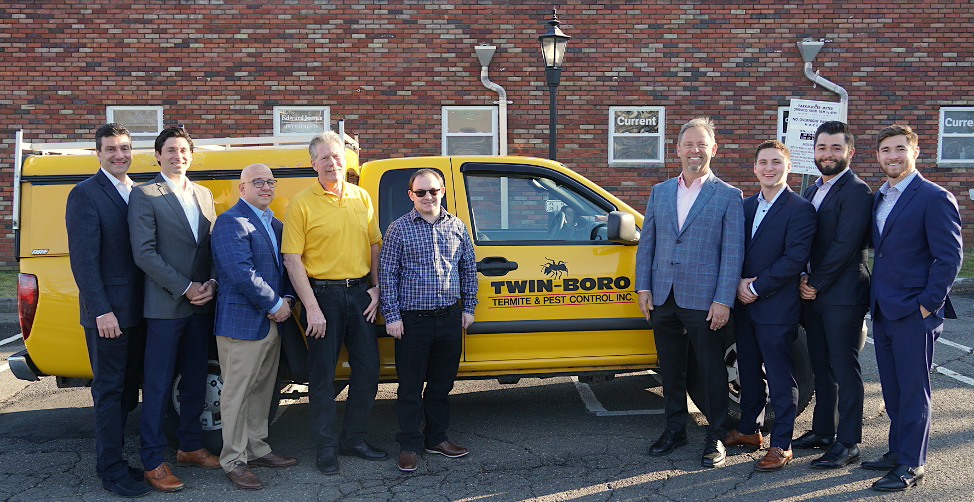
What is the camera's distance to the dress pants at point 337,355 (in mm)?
4203

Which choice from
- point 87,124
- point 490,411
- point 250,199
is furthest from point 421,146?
point 250,199

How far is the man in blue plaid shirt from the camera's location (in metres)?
4.21

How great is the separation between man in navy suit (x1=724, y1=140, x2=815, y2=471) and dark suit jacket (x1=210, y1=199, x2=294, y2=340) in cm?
262

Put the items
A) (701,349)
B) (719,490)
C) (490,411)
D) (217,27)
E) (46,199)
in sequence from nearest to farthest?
(719,490), (701,349), (46,199), (490,411), (217,27)

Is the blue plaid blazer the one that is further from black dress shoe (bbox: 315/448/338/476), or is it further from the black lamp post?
the black lamp post

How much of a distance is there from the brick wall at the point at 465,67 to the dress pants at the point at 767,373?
8.24 metres

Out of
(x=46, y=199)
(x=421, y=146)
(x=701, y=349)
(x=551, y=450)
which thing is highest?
(x=421, y=146)

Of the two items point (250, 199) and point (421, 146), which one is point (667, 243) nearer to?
point (250, 199)

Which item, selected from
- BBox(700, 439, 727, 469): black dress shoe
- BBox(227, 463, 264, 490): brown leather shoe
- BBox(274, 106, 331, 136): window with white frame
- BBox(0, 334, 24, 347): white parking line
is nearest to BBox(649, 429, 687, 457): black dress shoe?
BBox(700, 439, 727, 469): black dress shoe

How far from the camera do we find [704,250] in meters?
4.26

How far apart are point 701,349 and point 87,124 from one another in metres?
11.3

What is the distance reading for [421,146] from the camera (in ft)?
40.7

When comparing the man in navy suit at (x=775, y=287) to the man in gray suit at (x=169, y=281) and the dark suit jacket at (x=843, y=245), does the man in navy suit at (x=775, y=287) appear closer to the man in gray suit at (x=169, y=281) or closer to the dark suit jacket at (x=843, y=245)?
the dark suit jacket at (x=843, y=245)

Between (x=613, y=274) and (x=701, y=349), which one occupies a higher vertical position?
(x=613, y=274)
